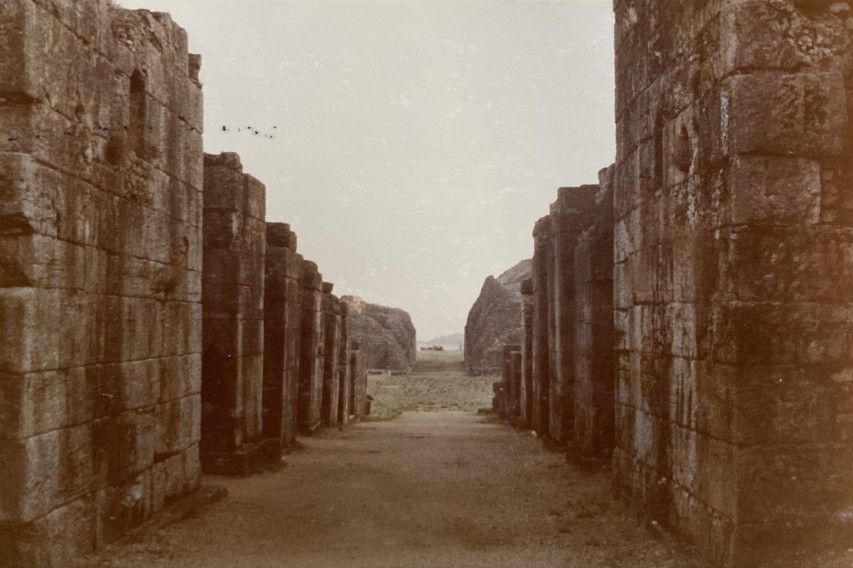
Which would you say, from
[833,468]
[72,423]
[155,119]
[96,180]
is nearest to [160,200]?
[155,119]

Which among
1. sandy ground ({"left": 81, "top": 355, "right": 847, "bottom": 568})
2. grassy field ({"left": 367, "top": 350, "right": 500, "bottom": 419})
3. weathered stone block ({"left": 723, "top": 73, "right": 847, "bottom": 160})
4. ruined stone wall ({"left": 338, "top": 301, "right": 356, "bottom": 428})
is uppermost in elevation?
weathered stone block ({"left": 723, "top": 73, "right": 847, "bottom": 160})

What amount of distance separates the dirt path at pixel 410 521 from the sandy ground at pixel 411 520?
0.04 ft

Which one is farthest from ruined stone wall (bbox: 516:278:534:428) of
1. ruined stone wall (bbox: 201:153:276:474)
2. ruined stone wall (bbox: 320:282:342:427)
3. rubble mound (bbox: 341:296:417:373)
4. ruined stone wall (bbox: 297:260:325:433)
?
rubble mound (bbox: 341:296:417:373)

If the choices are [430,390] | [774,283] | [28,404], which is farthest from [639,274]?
[430,390]

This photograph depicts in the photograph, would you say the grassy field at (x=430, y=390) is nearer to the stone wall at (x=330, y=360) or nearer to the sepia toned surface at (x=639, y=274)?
the stone wall at (x=330, y=360)

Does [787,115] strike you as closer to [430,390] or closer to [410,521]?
[410,521]

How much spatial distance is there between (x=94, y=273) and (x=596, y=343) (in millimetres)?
6422

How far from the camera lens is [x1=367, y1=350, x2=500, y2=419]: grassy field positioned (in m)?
24.1

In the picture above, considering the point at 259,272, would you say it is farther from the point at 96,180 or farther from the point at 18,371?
the point at 18,371

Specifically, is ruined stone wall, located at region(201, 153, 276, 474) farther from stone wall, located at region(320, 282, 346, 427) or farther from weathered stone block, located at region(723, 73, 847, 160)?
weathered stone block, located at region(723, 73, 847, 160)

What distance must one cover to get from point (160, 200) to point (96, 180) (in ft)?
3.78

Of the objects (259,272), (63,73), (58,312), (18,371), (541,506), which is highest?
(63,73)

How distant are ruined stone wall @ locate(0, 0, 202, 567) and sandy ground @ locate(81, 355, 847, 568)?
2.12 ft

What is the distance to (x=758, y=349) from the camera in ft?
16.1
